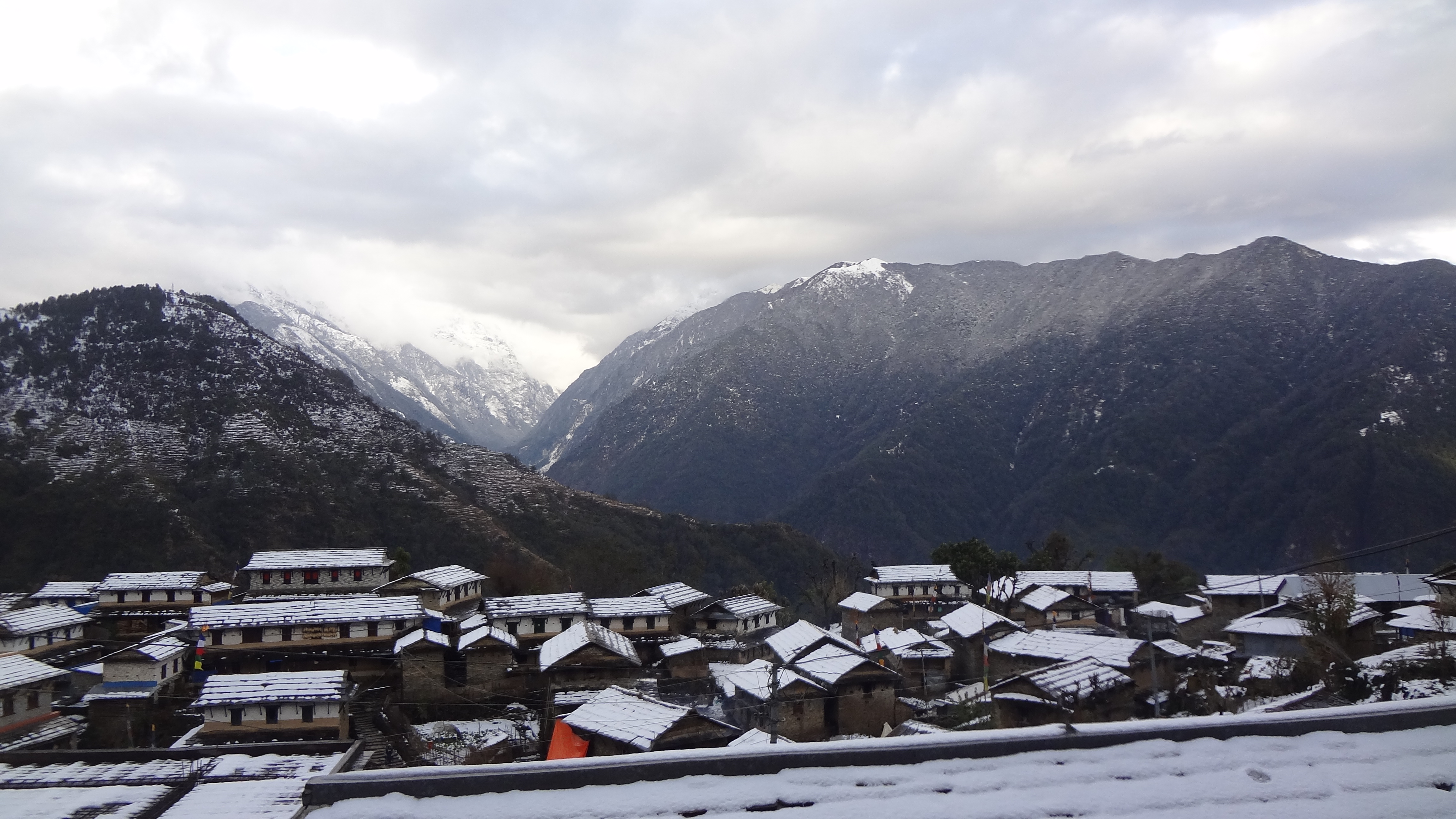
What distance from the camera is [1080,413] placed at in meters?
123

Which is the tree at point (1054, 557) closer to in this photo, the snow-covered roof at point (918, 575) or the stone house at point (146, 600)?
the snow-covered roof at point (918, 575)

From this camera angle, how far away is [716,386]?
523 feet

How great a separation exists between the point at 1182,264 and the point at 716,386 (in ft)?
299

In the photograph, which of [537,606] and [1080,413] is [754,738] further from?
[1080,413]

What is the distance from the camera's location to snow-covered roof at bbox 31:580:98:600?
35594mm

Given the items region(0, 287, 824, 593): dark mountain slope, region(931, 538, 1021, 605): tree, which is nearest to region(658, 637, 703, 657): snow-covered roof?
region(0, 287, 824, 593): dark mountain slope

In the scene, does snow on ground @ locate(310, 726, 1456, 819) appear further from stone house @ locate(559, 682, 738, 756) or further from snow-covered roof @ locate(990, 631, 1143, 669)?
snow-covered roof @ locate(990, 631, 1143, 669)

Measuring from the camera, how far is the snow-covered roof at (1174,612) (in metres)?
35.9

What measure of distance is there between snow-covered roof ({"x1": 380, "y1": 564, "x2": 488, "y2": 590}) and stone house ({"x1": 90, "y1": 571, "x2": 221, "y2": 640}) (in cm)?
754

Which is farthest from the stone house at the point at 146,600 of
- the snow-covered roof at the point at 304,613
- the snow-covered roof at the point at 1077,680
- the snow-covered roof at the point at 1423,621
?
the snow-covered roof at the point at 1423,621

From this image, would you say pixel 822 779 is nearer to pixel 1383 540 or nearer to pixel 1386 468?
pixel 1383 540

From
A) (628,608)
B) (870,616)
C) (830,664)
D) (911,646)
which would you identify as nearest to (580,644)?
(628,608)

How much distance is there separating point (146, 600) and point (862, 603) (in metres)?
32.1

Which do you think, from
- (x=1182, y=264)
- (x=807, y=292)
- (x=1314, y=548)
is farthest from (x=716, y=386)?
(x=1314, y=548)
